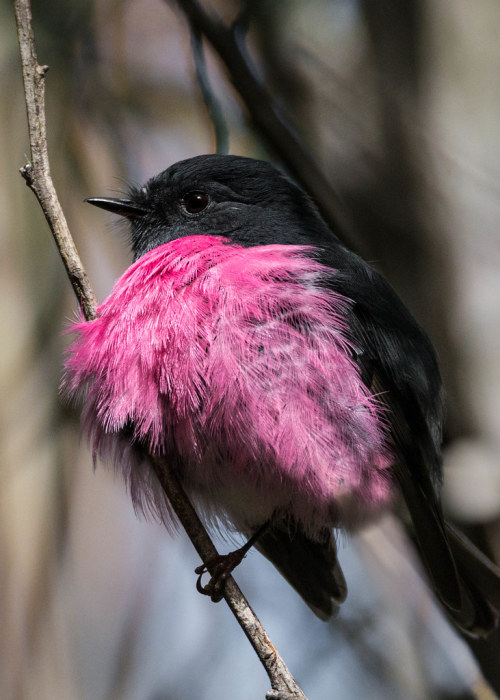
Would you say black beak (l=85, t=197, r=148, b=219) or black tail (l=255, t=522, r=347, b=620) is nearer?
black beak (l=85, t=197, r=148, b=219)

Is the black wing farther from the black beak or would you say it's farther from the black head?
the black beak

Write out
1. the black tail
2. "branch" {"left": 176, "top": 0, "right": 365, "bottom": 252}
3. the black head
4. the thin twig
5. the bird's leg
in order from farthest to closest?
"branch" {"left": 176, "top": 0, "right": 365, "bottom": 252} → the black tail → the black head → the bird's leg → the thin twig

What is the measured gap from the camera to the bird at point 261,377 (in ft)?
8.60

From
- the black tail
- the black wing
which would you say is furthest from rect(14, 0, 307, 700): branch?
the black tail

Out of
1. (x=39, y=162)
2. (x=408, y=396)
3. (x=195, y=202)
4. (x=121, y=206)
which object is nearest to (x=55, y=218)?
(x=39, y=162)

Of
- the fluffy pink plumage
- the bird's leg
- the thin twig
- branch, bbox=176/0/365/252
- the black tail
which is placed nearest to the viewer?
the thin twig

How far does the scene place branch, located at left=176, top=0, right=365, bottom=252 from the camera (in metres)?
3.89

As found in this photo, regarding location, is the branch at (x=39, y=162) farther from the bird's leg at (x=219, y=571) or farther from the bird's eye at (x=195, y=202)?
the bird's leg at (x=219, y=571)

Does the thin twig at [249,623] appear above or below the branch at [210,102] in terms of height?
below

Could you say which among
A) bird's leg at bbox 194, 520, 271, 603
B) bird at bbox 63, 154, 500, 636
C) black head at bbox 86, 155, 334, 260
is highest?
black head at bbox 86, 155, 334, 260

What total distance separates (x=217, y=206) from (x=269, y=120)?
Answer: 0.92 metres

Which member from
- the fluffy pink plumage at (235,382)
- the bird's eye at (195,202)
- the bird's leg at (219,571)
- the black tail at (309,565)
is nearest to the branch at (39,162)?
the fluffy pink plumage at (235,382)

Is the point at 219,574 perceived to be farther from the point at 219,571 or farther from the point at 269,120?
the point at 269,120

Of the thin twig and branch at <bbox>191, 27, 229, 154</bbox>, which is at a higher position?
branch at <bbox>191, 27, 229, 154</bbox>
